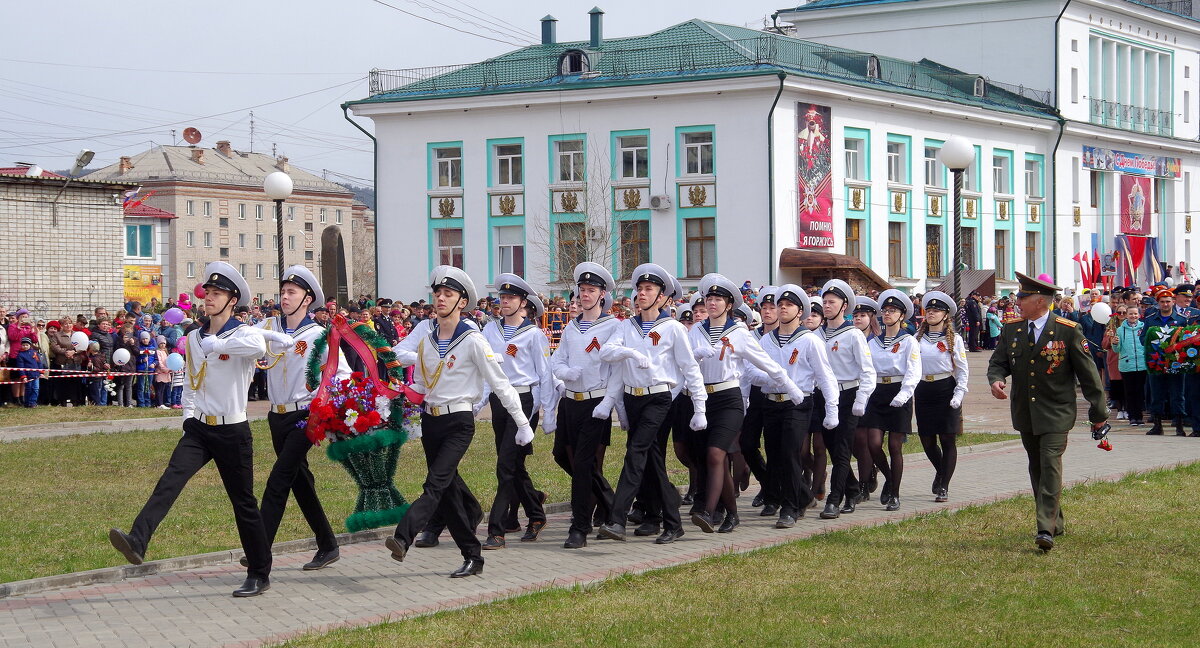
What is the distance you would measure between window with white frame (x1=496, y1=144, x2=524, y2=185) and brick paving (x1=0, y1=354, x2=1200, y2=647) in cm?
3481

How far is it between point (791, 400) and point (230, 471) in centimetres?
491

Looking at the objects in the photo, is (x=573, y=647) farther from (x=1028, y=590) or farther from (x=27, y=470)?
(x=27, y=470)

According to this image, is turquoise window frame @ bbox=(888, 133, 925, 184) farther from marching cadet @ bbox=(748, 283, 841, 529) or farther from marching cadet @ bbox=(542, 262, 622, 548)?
marching cadet @ bbox=(542, 262, 622, 548)

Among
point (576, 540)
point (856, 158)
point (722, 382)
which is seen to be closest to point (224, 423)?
point (576, 540)

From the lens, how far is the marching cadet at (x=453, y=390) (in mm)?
9898

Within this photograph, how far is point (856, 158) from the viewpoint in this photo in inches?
1870

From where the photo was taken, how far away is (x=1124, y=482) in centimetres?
1454

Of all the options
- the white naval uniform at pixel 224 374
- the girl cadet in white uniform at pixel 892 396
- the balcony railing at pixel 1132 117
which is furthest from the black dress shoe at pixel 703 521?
the balcony railing at pixel 1132 117

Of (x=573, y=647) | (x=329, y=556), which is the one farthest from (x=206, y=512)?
(x=573, y=647)

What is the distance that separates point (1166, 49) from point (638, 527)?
200 feet

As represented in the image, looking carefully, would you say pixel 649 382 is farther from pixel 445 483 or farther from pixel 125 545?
pixel 125 545

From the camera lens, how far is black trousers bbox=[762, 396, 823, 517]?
12.4m

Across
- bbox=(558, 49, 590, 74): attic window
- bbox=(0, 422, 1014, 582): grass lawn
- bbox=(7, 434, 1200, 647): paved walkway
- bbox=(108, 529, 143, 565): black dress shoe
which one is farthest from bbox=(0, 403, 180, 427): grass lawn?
bbox=(558, 49, 590, 74): attic window

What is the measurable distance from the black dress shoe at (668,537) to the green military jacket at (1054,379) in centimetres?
265
